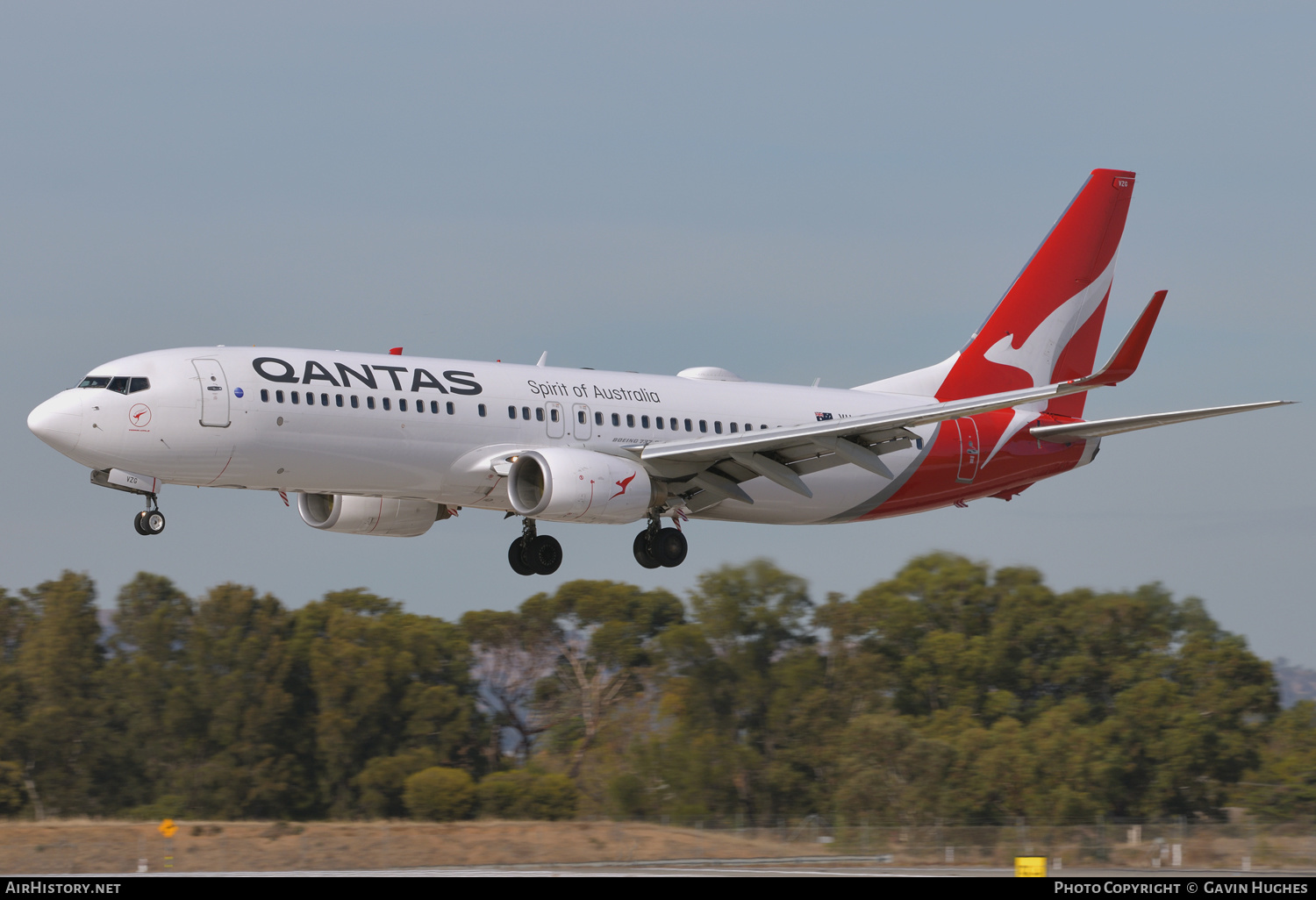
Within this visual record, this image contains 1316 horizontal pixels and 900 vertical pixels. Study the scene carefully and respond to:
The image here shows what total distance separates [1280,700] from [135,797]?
60.6 metres

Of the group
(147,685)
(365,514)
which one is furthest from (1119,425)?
(147,685)

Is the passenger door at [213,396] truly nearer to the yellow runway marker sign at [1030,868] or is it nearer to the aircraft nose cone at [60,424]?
the aircraft nose cone at [60,424]

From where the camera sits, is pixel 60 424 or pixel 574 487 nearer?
pixel 60 424

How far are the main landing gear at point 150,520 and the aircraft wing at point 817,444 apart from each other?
11.1 meters

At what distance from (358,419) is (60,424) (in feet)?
20.0

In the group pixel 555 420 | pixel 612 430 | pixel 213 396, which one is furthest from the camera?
pixel 612 430

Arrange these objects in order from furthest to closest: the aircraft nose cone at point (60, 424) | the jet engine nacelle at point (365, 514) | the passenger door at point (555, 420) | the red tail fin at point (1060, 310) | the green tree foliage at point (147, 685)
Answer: the green tree foliage at point (147, 685) → the red tail fin at point (1060, 310) → the jet engine nacelle at point (365, 514) → the passenger door at point (555, 420) → the aircraft nose cone at point (60, 424)

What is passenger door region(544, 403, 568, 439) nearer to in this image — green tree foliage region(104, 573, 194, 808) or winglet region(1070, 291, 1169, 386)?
winglet region(1070, 291, 1169, 386)

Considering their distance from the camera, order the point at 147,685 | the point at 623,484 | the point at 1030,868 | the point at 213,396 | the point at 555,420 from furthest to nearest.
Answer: the point at 147,685 → the point at 555,420 → the point at 623,484 → the point at 1030,868 → the point at 213,396

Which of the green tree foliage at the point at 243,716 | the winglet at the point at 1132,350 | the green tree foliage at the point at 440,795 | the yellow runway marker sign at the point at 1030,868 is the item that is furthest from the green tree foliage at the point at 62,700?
the winglet at the point at 1132,350

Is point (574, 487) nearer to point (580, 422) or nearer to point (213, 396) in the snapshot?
point (580, 422)

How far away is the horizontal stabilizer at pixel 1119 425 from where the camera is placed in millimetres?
38969

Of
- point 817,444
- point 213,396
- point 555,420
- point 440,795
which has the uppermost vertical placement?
point 555,420

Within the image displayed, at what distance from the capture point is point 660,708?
85.6 meters
